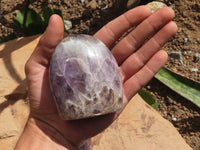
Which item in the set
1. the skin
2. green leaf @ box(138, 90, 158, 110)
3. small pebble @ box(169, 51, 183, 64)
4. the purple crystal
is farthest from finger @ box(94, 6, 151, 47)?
small pebble @ box(169, 51, 183, 64)

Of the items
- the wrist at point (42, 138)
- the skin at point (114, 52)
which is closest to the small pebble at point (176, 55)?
the skin at point (114, 52)

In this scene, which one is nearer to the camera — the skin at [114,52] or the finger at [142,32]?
the skin at [114,52]

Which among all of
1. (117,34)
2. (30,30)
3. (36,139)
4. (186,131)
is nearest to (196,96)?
(186,131)

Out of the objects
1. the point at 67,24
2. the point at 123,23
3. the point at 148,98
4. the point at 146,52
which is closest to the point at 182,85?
the point at 148,98

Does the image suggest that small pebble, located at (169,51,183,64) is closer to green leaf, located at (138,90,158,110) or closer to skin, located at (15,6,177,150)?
green leaf, located at (138,90,158,110)

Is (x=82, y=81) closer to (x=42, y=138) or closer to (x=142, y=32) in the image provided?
(x=42, y=138)

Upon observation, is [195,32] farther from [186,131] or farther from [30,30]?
[30,30]

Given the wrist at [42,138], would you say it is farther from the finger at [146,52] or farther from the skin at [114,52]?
the finger at [146,52]
